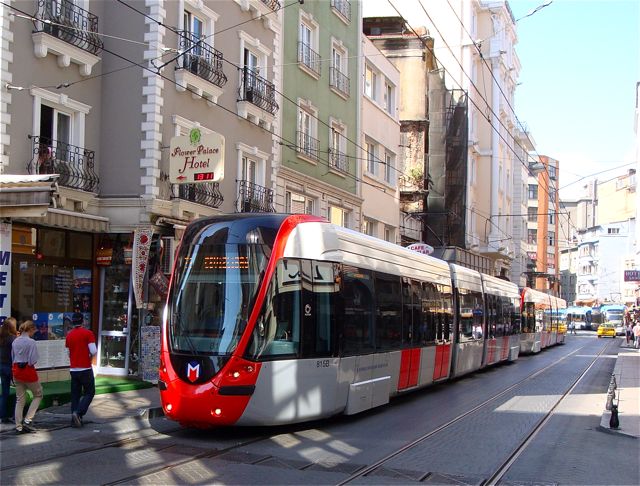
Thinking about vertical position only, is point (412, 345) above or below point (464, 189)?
below

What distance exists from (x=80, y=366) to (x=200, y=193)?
8082 mm

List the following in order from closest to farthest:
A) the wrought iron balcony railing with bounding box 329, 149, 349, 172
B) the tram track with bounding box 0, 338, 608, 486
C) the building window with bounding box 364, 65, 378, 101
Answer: the tram track with bounding box 0, 338, 608, 486, the wrought iron balcony railing with bounding box 329, 149, 349, 172, the building window with bounding box 364, 65, 378, 101

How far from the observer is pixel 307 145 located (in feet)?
82.8

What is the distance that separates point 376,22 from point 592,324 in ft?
191

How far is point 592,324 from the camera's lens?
86688 mm

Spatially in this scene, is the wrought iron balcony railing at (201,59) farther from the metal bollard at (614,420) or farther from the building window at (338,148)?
the metal bollard at (614,420)

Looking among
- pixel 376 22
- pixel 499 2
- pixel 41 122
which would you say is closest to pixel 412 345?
pixel 41 122

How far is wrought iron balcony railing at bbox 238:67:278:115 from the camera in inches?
832

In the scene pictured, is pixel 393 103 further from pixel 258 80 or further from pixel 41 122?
pixel 41 122

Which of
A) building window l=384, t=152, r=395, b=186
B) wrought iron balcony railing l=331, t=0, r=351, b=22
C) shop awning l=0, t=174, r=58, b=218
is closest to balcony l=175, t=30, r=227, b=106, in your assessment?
shop awning l=0, t=174, r=58, b=218

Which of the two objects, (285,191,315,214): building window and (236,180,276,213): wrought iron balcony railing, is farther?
(285,191,315,214): building window

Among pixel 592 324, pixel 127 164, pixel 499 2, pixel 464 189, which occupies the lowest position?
pixel 592 324

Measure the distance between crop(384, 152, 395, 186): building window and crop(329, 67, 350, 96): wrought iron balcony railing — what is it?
5185 mm

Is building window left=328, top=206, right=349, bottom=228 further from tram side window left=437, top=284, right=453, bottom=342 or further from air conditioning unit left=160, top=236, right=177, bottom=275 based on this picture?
air conditioning unit left=160, top=236, right=177, bottom=275
